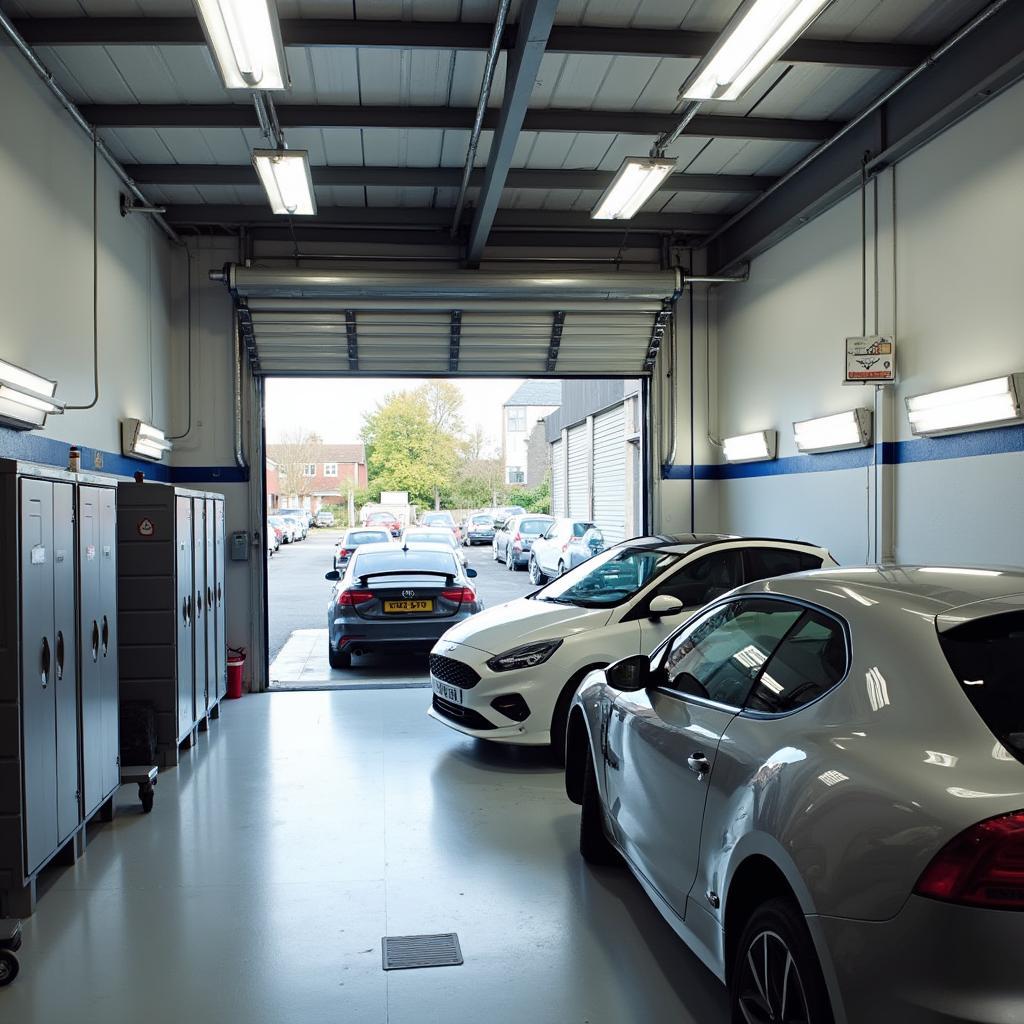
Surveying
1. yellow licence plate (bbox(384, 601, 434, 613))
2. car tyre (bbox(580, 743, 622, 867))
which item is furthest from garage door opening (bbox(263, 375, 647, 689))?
car tyre (bbox(580, 743, 622, 867))

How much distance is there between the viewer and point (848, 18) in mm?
5348

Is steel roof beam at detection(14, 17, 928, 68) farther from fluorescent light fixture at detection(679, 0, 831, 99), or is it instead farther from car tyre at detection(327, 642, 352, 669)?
car tyre at detection(327, 642, 352, 669)

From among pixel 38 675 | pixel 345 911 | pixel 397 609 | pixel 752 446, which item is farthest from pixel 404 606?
pixel 345 911

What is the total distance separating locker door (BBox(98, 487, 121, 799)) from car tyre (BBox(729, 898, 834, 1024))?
372 centimetres

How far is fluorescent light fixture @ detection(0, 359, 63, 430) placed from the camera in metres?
4.80

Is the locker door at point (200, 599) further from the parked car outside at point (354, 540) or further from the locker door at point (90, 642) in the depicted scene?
the parked car outside at point (354, 540)

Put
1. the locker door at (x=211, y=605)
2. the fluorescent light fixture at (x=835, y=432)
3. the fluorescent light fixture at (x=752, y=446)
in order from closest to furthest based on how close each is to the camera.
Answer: the fluorescent light fixture at (x=835, y=432)
the locker door at (x=211, y=605)
the fluorescent light fixture at (x=752, y=446)

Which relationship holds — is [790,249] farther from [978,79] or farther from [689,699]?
[689,699]

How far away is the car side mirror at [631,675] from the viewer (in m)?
3.41

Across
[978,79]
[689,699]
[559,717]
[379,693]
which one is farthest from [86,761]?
[978,79]

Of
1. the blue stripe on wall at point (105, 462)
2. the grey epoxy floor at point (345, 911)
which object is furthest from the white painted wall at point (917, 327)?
the blue stripe on wall at point (105, 462)

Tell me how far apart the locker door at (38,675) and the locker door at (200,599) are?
8.94 ft

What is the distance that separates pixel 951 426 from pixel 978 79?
2.03 m

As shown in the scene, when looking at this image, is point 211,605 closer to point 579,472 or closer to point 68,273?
point 68,273
